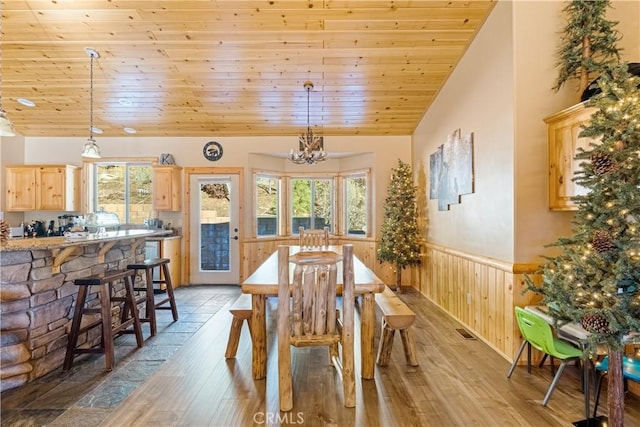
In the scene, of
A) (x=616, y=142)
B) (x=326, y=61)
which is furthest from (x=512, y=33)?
(x=326, y=61)

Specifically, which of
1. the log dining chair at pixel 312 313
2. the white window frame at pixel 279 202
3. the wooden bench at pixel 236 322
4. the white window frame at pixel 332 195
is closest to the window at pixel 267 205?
the white window frame at pixel 279 202

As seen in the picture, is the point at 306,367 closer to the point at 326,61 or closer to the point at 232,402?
the point at 232,402

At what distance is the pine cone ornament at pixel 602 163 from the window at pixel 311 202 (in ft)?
16.1

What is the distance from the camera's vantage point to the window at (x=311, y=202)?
6.59 meters

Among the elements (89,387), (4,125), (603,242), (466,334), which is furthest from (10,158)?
(603,242)

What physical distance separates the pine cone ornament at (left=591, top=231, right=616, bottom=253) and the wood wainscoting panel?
0.71 m

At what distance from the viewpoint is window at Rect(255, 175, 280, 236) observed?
6.29 m

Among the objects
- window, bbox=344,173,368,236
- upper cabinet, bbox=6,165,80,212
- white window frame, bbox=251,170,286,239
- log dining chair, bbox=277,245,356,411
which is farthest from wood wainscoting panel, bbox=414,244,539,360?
upper cabinet, bbox=6,165,80,212

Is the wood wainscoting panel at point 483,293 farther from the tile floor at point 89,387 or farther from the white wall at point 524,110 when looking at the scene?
the tile floor at point 89,387

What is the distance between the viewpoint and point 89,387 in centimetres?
246

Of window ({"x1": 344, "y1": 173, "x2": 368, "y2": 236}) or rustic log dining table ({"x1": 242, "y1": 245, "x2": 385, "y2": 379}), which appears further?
window ({"x1": 344, "y1": 173, "x2": 368, "y2": 236})

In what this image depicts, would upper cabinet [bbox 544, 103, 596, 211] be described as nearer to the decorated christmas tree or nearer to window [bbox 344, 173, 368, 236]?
the decorated christmas tree

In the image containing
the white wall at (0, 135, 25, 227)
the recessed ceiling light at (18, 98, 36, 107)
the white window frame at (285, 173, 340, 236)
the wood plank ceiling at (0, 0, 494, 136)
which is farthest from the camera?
the white window frame at (285, 173, 340, 236)

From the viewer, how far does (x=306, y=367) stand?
9.11 ft
